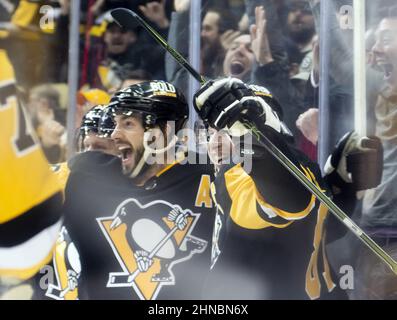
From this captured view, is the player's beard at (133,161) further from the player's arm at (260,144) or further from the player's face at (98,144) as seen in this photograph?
the player's arm at (260,144)

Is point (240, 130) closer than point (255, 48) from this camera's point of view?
Yes

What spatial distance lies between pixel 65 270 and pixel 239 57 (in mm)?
750

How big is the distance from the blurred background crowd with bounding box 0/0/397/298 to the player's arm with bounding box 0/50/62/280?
0.05 meters

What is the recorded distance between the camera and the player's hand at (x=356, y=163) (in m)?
2.05

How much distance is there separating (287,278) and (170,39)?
719 mm

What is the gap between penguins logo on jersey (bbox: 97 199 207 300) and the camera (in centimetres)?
206

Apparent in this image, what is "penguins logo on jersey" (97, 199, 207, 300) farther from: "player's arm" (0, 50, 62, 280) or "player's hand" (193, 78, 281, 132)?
"player's hand" (193, 78, 281, 132)

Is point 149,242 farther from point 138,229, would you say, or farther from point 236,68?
point 236,68

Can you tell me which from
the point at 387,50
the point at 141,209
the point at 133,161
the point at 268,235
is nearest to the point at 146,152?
the point at 133,161

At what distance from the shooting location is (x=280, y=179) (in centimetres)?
195

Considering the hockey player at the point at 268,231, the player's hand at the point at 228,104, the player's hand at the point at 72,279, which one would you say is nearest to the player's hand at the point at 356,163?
the hockey player at the point at 268,231

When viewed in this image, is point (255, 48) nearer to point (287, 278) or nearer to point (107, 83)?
point (107, 83)

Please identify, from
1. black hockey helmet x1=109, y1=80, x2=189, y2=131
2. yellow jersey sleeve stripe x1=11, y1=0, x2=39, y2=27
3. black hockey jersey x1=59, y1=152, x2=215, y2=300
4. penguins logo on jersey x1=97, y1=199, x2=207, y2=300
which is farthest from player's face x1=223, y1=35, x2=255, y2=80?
yellow jersey sleeve stripe x1=11, y1=0, x2=39, y2=27
